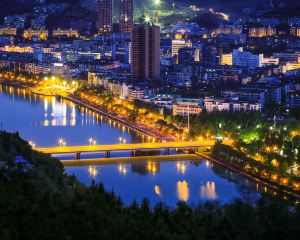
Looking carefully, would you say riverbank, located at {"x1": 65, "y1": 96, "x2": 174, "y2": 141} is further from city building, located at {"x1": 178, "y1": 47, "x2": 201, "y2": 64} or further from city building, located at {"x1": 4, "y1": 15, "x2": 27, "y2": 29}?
city building, located at {"x1": 4, "y1": 15, "x2": 27, "y2": 29}

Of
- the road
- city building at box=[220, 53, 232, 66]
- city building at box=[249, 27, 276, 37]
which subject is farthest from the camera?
city building at box=[249, 27, 276, 37]

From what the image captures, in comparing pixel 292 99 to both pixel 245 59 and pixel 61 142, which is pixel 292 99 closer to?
pixel 61 142

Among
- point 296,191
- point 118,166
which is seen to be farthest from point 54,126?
point 296,191

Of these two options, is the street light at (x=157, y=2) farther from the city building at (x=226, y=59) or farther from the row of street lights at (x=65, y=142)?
the row of street lights at (x=65, y=142)

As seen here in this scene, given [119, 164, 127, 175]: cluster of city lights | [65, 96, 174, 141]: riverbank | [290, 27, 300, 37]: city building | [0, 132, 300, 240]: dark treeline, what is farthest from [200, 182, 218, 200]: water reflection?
[290, 27, 300, 37]: city building

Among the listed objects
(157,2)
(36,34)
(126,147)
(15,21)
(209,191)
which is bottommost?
(209,191)

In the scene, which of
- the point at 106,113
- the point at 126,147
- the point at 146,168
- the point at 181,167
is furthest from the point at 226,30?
the point at 146,168

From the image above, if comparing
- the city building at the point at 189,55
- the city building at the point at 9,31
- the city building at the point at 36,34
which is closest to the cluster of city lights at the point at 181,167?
the city building at the point at 189,55
